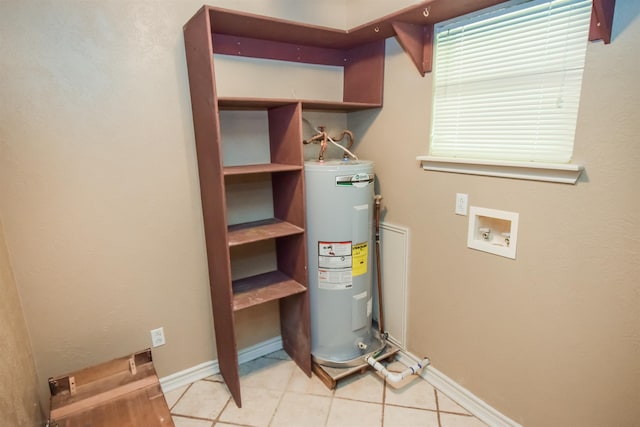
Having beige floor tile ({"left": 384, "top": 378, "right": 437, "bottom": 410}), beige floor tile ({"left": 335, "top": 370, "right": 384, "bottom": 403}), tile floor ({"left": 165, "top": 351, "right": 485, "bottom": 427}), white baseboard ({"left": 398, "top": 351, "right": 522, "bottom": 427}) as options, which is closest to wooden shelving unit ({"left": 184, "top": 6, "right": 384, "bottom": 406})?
tile floor ({"left": 165, "top": 351, "right": 485, "bottom": 427})

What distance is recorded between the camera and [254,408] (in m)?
1.86

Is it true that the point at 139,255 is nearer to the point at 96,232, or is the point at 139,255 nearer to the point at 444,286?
the point at 96,232

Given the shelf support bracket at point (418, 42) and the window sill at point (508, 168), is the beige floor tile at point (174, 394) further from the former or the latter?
the shelf support bracket at point (418, 42)

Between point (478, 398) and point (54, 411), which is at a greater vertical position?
point (54, 411)

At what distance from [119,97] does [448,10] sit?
156 cm

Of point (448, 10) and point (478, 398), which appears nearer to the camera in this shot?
point (448, 10)

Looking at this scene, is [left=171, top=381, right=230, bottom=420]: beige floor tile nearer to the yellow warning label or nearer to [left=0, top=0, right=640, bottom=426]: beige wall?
[left=0, top=0, right=640, bottom=426]: beige wall

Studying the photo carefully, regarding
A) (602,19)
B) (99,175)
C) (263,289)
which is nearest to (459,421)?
(263,289)

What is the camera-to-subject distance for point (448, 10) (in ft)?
5.09

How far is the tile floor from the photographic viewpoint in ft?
5.80

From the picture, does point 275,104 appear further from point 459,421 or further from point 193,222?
point 459,421

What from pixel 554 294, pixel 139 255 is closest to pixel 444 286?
pixel 554 294

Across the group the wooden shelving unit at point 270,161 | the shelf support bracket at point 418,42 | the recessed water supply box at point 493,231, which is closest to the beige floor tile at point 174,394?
the wooden shelving unit at point 270,161

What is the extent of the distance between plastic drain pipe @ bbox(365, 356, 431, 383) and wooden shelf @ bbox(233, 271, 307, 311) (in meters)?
0.59
